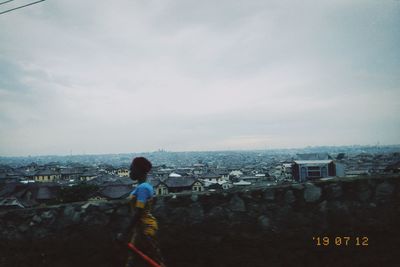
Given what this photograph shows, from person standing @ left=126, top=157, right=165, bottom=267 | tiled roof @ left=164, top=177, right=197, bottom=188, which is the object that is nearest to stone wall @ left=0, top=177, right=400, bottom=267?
person standing @ left=126, top=157, right=165, bottom=267

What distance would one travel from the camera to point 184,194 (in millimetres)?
4484

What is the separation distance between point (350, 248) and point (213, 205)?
2.10 meters

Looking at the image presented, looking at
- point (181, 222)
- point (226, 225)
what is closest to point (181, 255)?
point (181, 222)

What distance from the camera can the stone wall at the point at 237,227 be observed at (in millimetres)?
4031

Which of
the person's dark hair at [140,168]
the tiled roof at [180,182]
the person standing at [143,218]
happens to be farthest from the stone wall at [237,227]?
the tiled roof at [180,182]

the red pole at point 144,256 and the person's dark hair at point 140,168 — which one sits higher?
the person's dark hair at point 140,168

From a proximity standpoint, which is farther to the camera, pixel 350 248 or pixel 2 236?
pixel 2 236

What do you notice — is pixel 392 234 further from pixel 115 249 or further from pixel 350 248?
pixel 115 249

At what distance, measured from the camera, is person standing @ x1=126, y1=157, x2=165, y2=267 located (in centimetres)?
337

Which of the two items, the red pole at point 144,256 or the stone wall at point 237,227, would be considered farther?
the stone wall at point 237,227
